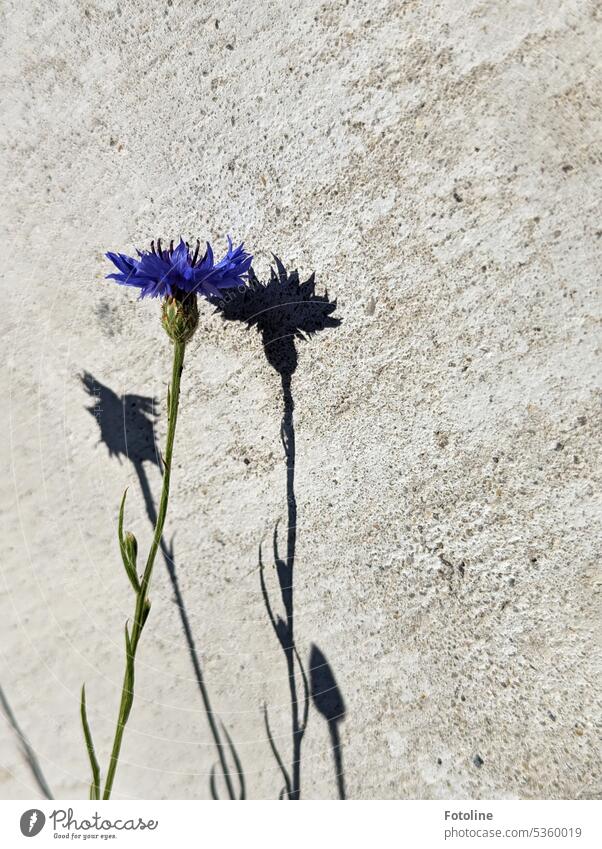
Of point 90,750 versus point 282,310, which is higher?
point 282,310

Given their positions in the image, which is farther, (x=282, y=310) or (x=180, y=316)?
(x=282, y=310)

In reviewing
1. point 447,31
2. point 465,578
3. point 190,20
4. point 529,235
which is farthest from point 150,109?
point 465,578

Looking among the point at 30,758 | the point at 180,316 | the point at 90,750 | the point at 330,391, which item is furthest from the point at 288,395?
the point at 30,758

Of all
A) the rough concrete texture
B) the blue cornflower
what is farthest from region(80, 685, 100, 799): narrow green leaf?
the blue cornflower

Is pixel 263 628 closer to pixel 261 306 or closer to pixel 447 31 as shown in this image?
pixel 261 306

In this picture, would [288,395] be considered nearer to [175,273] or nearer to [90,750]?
[175,273]
